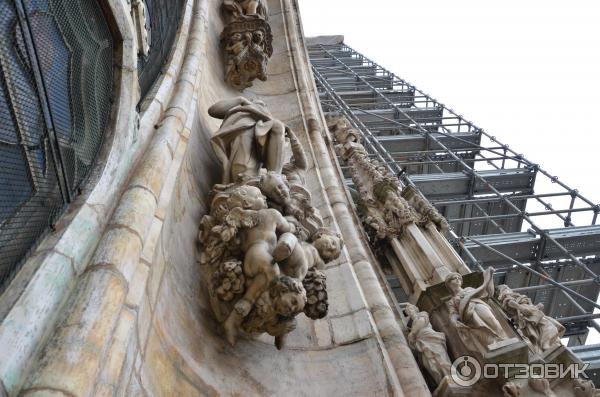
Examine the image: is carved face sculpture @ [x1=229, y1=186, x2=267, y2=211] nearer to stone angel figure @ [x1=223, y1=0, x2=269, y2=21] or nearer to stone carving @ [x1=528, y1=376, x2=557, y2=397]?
stone carving @ [x1=528, y1=376, x2=557, y2=397]

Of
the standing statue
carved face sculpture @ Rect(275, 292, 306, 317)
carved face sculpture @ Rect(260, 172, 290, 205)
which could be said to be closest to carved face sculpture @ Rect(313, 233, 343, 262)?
carved face sculpture @ Rect(260, 172, 290, 205)

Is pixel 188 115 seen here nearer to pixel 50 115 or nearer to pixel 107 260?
pixel 50 115

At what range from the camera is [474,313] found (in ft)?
13.4

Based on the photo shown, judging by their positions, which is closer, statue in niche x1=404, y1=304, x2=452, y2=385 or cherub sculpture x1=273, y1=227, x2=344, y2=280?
cherub sculpture x1=273, y1=227, x2=344, y2=280

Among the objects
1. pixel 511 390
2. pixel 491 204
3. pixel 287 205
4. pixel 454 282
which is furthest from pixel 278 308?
pixel 491 204

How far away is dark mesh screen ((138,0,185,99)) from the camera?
202 inches

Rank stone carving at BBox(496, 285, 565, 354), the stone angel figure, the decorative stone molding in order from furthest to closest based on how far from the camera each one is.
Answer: the stone angel figure
the decorative stone molding
stone carving at BBox(496, 285, 565, 354)

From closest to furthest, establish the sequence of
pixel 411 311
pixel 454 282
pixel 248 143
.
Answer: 1. pixel 411 311
2. pixel 454 282
3. pixel 248 143

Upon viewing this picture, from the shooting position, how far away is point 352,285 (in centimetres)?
453

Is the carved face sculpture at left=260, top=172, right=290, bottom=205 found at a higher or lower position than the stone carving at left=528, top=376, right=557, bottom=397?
higher

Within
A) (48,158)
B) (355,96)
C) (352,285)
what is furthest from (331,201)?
(355,96)

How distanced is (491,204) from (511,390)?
26.7 ft

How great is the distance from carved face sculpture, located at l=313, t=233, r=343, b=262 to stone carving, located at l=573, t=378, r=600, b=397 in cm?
157

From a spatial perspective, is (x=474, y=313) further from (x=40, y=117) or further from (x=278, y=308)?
(x=40, y=117)
